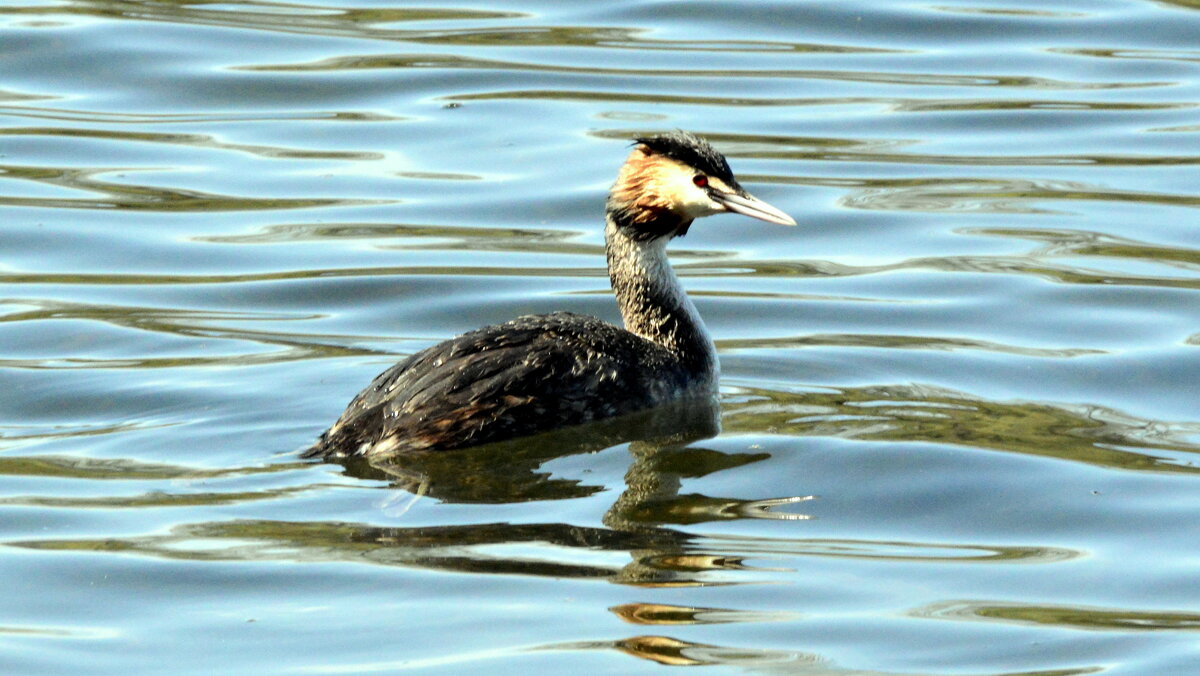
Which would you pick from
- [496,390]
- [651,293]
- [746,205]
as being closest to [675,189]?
[746,205]

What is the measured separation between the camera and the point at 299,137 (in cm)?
1320

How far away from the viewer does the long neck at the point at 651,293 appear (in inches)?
339

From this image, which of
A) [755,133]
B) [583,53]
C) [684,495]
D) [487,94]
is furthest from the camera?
[583,53]

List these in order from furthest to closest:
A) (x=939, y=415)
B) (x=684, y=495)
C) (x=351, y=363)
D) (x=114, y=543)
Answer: (x=351, y=363) < (x=939, y=415) < (x=684, y=495) < (x=114, y=543)

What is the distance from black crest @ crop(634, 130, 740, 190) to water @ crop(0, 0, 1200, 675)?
0.96 metres

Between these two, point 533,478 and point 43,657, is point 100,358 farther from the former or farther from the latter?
point 43,657

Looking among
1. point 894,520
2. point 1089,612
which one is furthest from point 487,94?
point 1089,612

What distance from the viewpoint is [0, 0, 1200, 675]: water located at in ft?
19.6

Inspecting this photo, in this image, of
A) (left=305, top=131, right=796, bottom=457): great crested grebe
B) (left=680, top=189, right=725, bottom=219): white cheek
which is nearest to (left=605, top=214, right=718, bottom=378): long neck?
(left=305, top=131, right=796, bottom=457): great crested grebe

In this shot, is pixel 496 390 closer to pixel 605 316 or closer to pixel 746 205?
pixel 746 205

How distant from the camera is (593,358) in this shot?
7961mm

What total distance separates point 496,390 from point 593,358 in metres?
0.57

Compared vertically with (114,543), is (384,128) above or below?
above

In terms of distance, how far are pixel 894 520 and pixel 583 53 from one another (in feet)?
28.6
